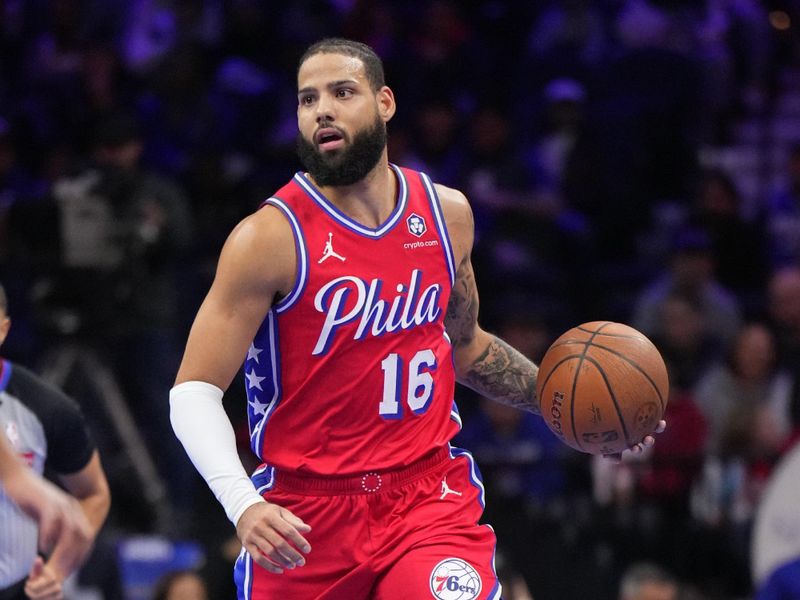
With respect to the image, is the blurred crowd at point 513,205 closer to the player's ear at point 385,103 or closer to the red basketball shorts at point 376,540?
the red basketball shorts at point 376,540

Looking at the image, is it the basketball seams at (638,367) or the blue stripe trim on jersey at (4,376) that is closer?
the basketball seams at (638,367)

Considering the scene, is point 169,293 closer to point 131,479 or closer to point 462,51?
point 131,479

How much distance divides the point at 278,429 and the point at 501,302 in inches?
193

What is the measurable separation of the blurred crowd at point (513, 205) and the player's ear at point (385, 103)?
3643 millimetres

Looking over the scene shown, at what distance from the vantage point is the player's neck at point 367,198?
15.2 feet

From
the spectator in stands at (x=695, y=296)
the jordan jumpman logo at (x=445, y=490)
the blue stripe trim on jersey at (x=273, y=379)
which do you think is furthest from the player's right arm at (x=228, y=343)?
the spectator in stands at (x=695, y=296)

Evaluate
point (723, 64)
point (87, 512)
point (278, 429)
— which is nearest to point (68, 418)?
point (87, 512)

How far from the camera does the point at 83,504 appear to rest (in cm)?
547

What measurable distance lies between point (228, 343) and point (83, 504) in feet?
4.98

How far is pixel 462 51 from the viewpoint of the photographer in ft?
37.1

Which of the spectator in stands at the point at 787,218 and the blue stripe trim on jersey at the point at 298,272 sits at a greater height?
the blue stripe trim on jersey at the point at 298,272

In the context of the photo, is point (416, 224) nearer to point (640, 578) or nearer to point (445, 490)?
point (445, 490)

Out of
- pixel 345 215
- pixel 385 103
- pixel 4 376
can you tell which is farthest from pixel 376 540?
pixel 4 376

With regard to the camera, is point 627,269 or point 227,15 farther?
point 227,15
